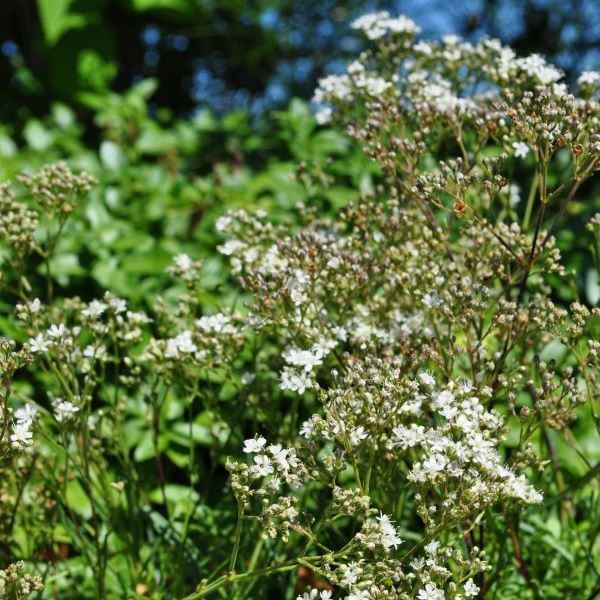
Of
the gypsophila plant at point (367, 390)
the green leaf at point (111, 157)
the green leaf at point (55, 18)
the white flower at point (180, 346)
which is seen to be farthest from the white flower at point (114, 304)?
the green leaf at point (55, 18)

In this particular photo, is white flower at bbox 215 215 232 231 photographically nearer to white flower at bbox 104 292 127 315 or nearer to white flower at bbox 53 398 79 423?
white flower at bbox 104 292 127 315

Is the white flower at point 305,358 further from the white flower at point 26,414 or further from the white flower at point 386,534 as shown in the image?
the white flower at point 26,414

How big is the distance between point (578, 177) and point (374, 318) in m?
0.62

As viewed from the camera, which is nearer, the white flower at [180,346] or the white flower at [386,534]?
the white flower at [386,534]

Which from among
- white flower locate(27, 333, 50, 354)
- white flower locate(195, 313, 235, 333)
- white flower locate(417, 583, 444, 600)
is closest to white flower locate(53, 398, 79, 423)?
white flower locate(27, 333, 50, 354)

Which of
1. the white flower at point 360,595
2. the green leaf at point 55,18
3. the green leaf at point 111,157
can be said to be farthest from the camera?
the green leaf at point 55,18

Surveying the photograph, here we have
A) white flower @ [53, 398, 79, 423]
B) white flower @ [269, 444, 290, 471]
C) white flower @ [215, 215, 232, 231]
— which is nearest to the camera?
white flower @ [269, 444, 290, 471]

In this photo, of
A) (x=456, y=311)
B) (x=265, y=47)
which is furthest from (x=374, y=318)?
(x=265, y=47)

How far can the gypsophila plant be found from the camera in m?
1.82

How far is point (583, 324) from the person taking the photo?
80.4 inches

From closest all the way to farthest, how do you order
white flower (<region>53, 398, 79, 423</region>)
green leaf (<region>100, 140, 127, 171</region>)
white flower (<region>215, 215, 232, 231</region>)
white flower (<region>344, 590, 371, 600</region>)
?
1. white flower (<region>344, 590, 371, 600</region>)
2. white flower (<region>53, 398, 79, 423</region>)
3. white flower (<region>215, 215, 232, 231</region>)
4. green leaf (<region>100, 140, 127, 171</region>)

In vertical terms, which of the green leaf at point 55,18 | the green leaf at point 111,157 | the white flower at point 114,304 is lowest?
the white flower at point 114,304

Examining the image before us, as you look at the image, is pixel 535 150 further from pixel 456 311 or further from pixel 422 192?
pixel 456 311

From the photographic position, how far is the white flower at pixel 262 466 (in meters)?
1.75
